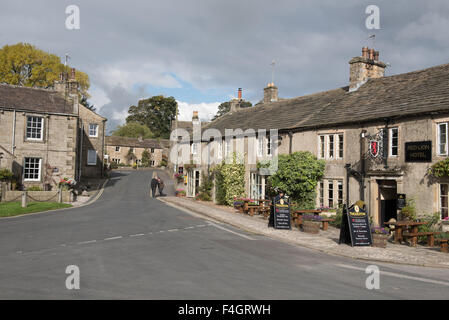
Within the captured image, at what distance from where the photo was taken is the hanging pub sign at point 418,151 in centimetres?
1538

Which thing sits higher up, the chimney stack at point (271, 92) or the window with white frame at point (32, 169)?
the chimney stack at point (271, 92)

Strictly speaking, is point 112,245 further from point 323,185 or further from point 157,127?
point 157,127

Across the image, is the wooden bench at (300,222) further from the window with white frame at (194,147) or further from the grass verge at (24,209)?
the window with white frame at (194,147)

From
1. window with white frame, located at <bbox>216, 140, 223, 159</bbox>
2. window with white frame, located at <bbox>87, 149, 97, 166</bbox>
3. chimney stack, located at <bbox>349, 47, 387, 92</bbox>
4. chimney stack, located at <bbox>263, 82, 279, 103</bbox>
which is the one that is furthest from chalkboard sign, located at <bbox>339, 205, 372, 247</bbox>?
window with white frame, located at <bbox>87, 149, 97, 166</bbox>

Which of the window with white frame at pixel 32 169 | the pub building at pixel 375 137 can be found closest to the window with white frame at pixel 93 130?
the window with white frame at pixel 32 169

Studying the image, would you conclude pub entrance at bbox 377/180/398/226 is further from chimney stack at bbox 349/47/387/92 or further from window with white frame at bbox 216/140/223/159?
window with white frame at bbox 216/140/223/159

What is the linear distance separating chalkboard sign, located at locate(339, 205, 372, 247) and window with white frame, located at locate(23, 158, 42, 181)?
81.0 feet

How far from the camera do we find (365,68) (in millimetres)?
23125

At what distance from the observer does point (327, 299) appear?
7004mm

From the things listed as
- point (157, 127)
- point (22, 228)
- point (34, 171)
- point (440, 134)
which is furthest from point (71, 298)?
point (157, 127)

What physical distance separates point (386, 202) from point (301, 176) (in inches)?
174

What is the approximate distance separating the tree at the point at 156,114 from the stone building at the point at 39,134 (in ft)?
207

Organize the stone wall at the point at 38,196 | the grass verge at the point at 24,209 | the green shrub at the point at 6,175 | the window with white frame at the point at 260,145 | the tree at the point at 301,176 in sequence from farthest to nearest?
1. the green shrub at the point at 6,175
2. the window with white frame at the point at 260,145
3. the stone wall at the point at 38,196
4. the tree at the point at 301,176
5. the grass verge at the point at 24,209
